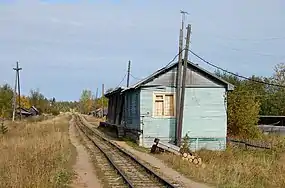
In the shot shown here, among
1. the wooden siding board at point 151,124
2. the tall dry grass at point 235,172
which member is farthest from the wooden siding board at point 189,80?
the tall dry grass at point 235,172

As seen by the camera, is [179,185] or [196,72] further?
[196,72]


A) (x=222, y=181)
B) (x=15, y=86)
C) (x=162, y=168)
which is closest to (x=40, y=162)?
(x=162, y=168)

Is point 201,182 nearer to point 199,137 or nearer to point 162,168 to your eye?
point 162,168

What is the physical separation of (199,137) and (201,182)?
1567 centimetres

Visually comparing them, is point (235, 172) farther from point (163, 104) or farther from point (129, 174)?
point (163, 104)

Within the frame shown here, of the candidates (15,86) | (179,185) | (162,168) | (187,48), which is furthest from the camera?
(15,86)

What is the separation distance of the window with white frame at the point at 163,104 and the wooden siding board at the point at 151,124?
33 centimetres

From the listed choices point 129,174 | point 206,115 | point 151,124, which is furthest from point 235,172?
point 206,115

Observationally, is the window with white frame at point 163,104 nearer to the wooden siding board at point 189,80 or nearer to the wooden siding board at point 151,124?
the wooden siding board at point 151,124

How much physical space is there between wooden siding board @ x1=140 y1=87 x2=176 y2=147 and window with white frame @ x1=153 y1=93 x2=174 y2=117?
33 cm

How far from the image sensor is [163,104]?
98.9 ft

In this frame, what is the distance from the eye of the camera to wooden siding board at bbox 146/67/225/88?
98.3 ft

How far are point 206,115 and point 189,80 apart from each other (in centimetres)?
247

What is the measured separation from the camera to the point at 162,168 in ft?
58.6
